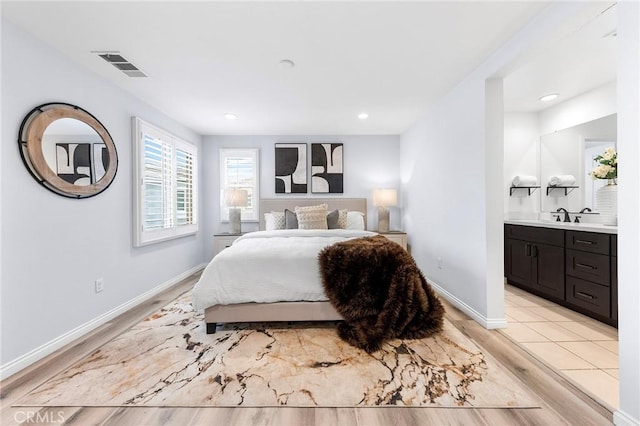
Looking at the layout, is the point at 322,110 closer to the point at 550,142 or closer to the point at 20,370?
the point at 550,142

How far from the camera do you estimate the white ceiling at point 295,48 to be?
172 centimetres

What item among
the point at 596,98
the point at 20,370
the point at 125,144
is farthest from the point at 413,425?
the point at 596,98

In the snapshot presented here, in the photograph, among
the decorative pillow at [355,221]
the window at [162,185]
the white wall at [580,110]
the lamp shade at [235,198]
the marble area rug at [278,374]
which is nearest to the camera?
the marble area rug at [278,374]

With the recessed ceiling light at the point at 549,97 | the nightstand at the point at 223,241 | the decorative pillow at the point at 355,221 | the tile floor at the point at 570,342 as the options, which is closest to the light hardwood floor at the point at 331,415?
the tile floor at the point at 570,342

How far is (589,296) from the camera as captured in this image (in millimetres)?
2482

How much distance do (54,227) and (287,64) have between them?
230 centimetres

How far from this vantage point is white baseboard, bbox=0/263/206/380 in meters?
1.79

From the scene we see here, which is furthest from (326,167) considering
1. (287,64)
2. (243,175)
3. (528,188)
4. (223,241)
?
(528,188)

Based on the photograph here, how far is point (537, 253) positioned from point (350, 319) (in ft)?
8.10

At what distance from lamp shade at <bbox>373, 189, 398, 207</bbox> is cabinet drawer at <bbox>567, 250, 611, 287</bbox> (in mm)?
2277

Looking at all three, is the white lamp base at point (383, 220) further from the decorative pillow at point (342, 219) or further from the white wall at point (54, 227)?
the white wall at point (54, 227)

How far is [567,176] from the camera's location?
3426mm

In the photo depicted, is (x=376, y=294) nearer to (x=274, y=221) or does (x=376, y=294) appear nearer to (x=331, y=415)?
(x=331, y=415)

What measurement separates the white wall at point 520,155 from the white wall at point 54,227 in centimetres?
483
